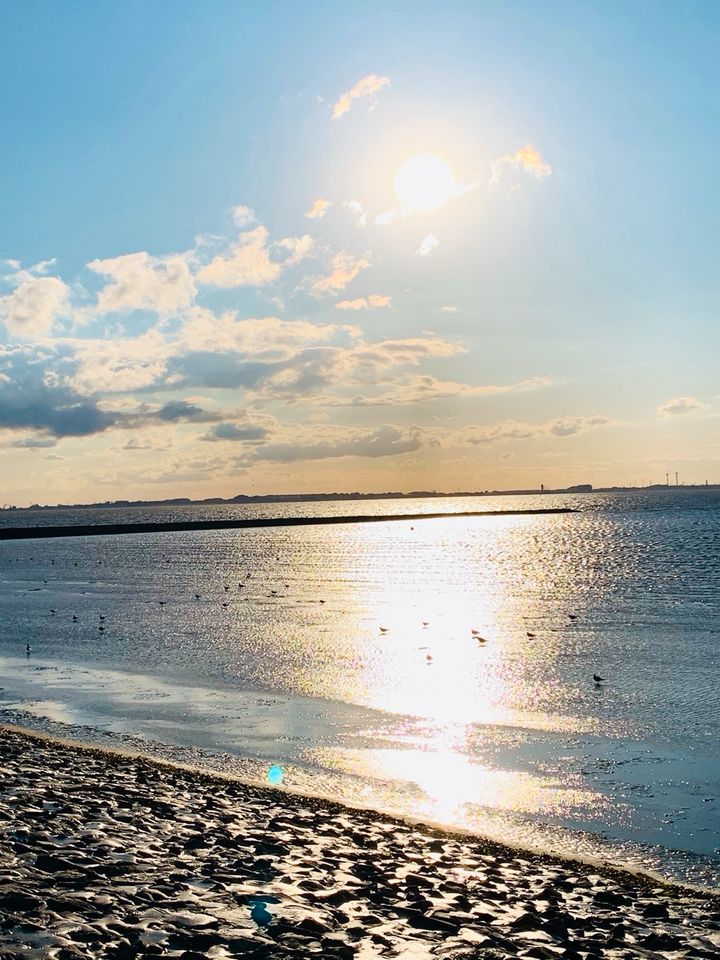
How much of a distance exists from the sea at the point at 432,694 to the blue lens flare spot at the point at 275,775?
100 mm

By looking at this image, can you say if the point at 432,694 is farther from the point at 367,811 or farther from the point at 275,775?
the point at 367,811

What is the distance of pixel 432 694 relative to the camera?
1149 inches

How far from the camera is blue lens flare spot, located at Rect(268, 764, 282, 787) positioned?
18.6 metres

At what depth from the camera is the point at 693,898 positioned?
1237 centimetres

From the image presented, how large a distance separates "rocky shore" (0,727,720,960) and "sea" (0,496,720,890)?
2.21m

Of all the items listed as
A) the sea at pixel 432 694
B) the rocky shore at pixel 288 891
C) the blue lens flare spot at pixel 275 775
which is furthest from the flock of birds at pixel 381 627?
the rocky shore at pixel 288 891

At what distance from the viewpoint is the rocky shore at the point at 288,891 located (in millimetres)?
9344

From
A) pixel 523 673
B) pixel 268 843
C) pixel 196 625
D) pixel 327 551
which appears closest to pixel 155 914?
pixel 268 843

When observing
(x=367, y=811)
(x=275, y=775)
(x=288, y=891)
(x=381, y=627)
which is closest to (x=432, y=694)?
(x=275, y=775)

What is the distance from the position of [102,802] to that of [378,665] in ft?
67.3

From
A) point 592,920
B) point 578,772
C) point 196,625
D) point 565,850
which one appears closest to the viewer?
point 592,920

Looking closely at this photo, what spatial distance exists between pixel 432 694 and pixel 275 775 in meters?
10.8

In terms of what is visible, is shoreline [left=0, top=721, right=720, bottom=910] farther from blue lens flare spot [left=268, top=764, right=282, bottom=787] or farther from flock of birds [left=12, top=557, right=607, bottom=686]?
flock of birds [left=12, top=557, right=607, bottom=686]

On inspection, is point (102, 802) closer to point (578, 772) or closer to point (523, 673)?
point (578, 772)
